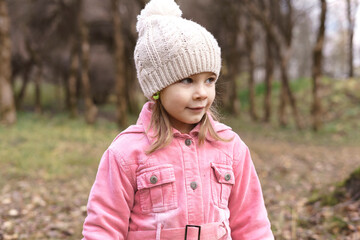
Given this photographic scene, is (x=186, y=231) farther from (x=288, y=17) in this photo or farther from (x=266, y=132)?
(x=288, y=17)

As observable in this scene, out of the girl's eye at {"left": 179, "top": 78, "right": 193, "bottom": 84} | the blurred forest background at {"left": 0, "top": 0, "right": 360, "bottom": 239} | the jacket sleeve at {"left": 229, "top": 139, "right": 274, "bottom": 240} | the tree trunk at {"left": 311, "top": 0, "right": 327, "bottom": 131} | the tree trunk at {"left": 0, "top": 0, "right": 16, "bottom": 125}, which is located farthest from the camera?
the tree trunk at {"left": 311, "top": 0, "right": 327, "bottom": 131}

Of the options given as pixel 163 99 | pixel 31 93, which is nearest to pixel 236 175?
pixel 163 99

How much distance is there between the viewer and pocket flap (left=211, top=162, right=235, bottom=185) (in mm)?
2129

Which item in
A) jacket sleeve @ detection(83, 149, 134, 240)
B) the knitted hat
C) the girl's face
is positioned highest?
the knitted hat

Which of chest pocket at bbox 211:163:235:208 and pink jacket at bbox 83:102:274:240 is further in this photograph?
chest pocket at bbox 211:163:235:208

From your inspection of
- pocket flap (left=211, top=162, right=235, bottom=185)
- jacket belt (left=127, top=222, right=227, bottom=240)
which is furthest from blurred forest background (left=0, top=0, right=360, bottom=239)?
jacket belt (left=127, top=222, right=227, bottom=240)

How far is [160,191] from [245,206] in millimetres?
526

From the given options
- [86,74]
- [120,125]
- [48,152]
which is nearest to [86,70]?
[86,74]

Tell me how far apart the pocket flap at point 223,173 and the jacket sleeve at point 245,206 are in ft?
0.24

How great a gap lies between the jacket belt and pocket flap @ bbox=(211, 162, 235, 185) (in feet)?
0.74

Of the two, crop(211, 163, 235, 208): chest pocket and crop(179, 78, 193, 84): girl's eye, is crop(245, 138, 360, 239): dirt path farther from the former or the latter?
crop(179, 78, 193, 84): girl's eye

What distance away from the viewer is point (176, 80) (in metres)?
2.09

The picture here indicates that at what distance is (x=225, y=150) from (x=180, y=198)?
15.0 inches

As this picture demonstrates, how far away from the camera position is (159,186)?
2.05 metres
